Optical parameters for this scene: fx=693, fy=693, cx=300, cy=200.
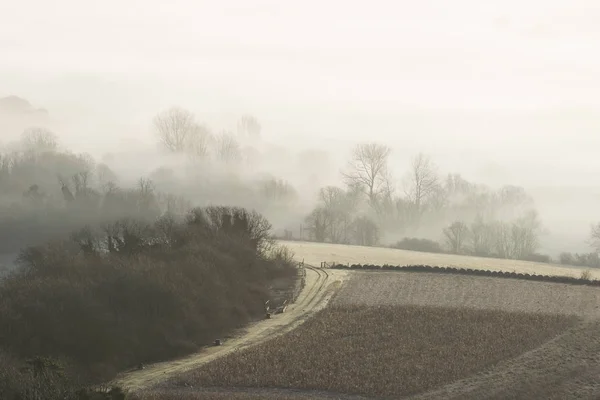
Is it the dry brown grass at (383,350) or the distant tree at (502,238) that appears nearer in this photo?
the dry brown grass at (383,350)

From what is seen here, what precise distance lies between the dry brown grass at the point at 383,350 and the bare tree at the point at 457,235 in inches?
2626

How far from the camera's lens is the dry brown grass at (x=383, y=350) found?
3922 centimetres

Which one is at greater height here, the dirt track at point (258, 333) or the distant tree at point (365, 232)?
the distant tree at point (365, 232)

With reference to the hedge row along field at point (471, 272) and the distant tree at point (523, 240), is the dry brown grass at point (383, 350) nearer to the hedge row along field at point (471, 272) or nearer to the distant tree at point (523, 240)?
the hedge row along field at point (471, 272)

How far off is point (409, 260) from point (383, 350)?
43.2m

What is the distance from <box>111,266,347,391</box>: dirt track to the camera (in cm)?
4088

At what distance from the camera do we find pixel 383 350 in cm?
4466

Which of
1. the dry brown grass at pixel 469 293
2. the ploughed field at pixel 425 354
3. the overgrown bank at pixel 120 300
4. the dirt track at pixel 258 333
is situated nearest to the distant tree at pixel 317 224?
the dirt track at pixel 258 333

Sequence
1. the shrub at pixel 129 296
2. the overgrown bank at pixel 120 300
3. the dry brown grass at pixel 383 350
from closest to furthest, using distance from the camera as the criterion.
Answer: the dry brown grass at pixel 383 350
the overgrown bank at pixel 120 300
the shrub at pixel 129 296

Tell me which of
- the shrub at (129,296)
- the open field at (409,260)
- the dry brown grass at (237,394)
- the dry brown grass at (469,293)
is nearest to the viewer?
the dry brown grass at (237,394)

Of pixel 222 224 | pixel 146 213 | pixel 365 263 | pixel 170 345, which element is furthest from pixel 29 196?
pixel 170 345

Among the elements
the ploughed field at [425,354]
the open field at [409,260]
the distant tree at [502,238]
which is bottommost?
the ploughed field at [425,354]

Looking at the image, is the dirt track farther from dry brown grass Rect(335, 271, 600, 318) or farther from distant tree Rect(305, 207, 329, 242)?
distant tree Rect(305, 207, 329, 242)

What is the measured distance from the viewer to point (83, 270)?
51.8 metres
